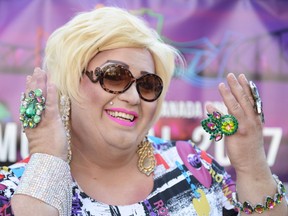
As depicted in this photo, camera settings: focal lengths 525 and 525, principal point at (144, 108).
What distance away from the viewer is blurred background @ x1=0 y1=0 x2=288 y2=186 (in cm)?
398

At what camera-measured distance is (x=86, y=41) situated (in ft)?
7.22

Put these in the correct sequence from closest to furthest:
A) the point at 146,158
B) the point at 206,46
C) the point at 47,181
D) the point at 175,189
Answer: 1. the point at 47,181
2. the point at 175,189
3. the point at 146,158
4. the point at 206,46

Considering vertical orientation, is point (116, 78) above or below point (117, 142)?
above

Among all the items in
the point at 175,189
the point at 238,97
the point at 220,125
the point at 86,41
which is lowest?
the point at 175,189

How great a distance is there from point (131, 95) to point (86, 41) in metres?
0.30

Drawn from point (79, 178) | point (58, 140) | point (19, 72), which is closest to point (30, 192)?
→ point (58, 140)

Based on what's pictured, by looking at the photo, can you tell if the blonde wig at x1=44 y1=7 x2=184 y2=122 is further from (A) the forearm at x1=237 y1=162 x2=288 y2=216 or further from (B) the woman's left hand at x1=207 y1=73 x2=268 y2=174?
(A) the forearm at x1=237 y1=162 x2=288 y2=216

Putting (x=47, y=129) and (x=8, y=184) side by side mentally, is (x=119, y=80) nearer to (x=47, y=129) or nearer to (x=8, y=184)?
(x=47, y=129)

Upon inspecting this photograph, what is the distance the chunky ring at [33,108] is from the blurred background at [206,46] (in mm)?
2148

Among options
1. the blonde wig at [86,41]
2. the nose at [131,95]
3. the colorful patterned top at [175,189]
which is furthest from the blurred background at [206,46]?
the nose at [131,95]

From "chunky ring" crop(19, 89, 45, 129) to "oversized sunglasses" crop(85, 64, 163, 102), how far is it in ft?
1.11

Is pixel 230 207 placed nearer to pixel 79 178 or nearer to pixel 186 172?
pixel 186 172

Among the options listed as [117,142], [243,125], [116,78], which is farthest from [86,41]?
[243,125]

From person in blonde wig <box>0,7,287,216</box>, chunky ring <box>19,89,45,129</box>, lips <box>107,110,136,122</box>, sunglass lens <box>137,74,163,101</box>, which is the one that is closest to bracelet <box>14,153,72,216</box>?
person in blonde wig <box>0,7,287,216</box>
